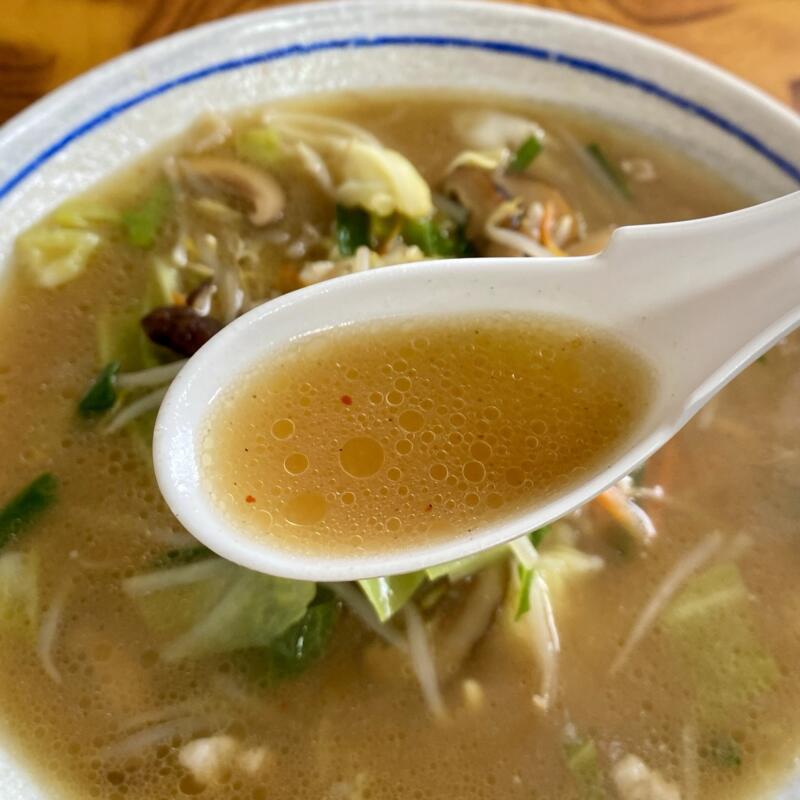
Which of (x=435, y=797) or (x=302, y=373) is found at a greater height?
(x=302, y=373)

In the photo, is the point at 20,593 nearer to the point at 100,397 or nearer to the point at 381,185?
the point at 100,397

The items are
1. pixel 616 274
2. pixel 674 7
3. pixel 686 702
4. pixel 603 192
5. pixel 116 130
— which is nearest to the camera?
pixel 616 274

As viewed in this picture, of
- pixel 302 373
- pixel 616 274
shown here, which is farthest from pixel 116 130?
pixel 616 274

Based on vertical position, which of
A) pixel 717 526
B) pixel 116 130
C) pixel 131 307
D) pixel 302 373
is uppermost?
pixel 116 130

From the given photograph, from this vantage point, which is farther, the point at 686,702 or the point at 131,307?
the point at 131,307

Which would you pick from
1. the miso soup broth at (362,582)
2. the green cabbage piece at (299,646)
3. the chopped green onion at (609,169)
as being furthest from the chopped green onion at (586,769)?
the chopped green onion at (609,169)

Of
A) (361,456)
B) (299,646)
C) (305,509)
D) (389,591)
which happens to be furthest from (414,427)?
(299,646)

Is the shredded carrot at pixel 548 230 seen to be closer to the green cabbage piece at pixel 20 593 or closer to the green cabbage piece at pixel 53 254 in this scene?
the green cabbage piece at pixel 53 254

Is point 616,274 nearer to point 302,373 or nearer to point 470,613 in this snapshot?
point 302,373
